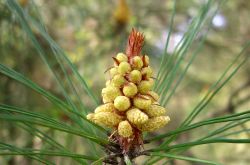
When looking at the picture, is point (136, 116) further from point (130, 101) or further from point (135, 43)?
point (135, 43)

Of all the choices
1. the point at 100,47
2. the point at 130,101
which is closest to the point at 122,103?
the point at 130,101

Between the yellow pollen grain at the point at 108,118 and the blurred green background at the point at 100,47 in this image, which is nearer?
the yellow pollen grain at the point at 108,118

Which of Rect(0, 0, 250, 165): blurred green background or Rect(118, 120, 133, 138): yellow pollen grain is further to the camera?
Rect(0, 0, 250, 165): blurred green background

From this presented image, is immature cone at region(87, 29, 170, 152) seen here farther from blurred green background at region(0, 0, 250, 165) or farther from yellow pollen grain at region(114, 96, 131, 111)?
blurred green background at region(0, 0, 250, 165)

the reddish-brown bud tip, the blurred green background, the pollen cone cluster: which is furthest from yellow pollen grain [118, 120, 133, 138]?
the blurred green background

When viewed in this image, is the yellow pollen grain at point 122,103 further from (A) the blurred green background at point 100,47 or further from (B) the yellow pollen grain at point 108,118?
(A) the blurred green background at point 100,47

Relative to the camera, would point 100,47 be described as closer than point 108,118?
No

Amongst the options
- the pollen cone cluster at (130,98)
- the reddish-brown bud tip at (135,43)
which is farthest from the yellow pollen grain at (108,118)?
the reddish-brown bud tip at (135,43)
